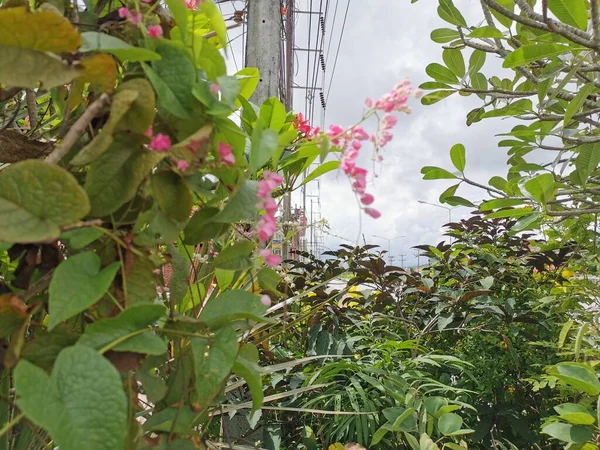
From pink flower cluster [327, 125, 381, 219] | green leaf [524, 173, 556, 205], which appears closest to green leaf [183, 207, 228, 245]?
pink flower cluster [327, 125, 381, 219]

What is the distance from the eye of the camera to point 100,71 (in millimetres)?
352

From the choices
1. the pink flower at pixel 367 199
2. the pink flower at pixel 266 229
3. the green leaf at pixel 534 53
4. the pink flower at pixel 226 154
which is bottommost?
the pink flower at pixel 266 229

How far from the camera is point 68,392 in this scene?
283 mm

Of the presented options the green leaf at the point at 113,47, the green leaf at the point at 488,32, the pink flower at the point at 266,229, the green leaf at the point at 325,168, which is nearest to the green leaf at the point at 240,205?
the pink flower at the point at 266,229

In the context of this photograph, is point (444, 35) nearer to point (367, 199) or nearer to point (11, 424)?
point (367, 199)

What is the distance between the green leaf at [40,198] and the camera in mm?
317

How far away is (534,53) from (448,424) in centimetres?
75

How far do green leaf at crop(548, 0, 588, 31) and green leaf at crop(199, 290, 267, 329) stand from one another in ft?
2.54

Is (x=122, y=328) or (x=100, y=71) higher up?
(x=100, y=71)

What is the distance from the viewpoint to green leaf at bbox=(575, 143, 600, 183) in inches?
38.4

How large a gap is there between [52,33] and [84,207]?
0.12 m

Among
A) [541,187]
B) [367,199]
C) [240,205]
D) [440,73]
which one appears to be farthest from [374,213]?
[440,73]

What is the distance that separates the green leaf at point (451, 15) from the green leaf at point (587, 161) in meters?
0.39

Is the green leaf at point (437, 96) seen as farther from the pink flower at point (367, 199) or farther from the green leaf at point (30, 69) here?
the green leaf at point (30, 69)
